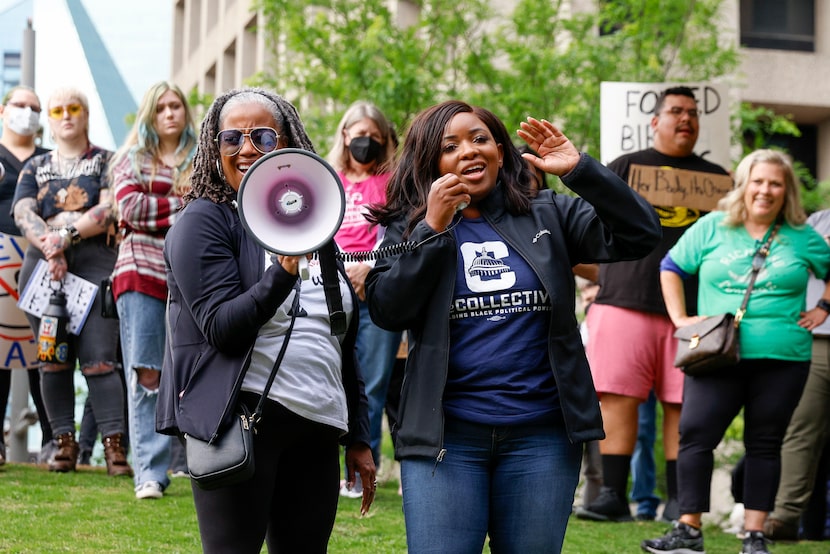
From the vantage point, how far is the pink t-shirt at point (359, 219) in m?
7.83

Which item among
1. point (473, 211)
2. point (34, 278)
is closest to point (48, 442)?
point (34, 278)

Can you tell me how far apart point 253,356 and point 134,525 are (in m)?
2.85

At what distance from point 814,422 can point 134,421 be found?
4.27 meters

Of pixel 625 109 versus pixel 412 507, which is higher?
pixel 625 109

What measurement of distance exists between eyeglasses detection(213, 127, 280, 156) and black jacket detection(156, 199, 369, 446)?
0.66 feet

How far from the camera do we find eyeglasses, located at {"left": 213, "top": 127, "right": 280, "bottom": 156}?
4004mm

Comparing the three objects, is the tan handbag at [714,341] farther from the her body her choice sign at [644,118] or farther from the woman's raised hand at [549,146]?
the woman's raised hand at [549,146]

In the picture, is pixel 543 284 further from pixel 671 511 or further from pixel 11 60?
pixel 11 60

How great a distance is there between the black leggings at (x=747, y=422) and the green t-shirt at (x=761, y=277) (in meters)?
0.13

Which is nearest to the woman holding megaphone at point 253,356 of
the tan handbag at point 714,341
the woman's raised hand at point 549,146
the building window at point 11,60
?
the woman's raised hand at point 549,146

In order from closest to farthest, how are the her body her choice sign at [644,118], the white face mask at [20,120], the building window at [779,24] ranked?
the white face mask at [20,120] < the her body her choice sign at [644,118] < the building window at [779,24]

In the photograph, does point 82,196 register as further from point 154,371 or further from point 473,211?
point 473,211

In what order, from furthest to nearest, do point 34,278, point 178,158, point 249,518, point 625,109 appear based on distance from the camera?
1. point 625,109
2. point 34,278
3. point 178,158
4. point 249,518

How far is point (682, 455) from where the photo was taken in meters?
6.77
